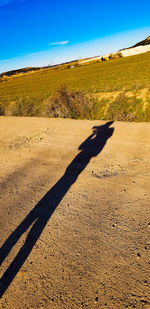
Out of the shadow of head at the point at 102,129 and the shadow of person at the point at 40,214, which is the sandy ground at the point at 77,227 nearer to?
the shadow of person at the point at 40,214

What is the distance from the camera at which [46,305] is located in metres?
2.75

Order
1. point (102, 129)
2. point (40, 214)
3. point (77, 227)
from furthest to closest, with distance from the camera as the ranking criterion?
1. point (102, 129)
2. point (40, 214)
3. point (77, 227)

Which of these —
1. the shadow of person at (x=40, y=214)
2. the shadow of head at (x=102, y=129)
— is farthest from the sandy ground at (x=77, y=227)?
the shadow of head at (x=102, y=129)

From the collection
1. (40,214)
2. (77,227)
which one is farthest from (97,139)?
(77,227)

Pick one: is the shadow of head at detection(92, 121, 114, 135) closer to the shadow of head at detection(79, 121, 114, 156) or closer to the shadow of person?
the shadow of head at detection(79, 121, 114, 156)

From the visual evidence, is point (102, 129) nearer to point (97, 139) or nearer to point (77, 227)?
point (97, 139)

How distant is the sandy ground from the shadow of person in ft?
0.05

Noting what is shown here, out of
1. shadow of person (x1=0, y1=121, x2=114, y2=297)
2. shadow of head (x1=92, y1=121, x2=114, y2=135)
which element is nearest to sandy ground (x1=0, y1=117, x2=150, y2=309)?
shadow of person (x1=0, y1=121, x2=114, y2=297)

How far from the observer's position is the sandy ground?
285 centimetres

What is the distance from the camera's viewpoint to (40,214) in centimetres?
445

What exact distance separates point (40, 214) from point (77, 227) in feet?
3.03

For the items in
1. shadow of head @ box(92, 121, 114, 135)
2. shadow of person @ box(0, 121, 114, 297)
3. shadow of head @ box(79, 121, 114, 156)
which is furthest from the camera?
shadow of head @ box(92, 121, 114, 135)

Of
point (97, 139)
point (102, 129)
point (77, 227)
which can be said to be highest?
point (102, 129)

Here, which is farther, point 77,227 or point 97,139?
point 97,139
